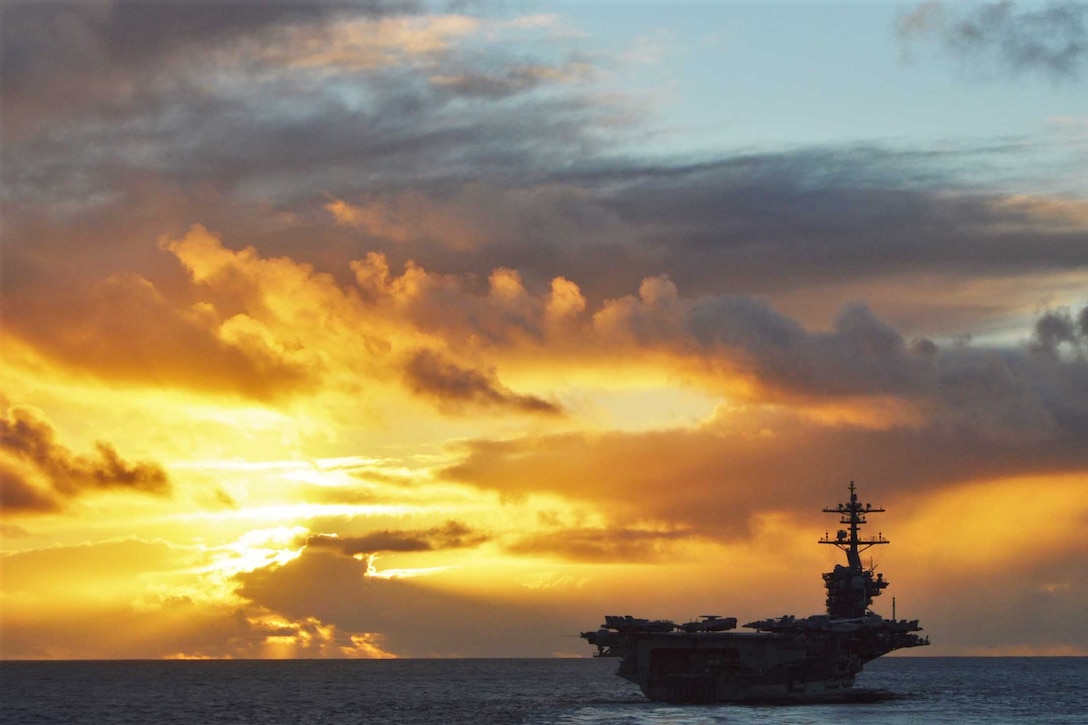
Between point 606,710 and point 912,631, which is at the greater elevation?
point 912,631

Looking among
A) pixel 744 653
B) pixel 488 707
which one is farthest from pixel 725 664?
pixel 488 707

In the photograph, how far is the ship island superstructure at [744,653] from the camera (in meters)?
84.8

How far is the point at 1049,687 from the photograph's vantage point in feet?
513

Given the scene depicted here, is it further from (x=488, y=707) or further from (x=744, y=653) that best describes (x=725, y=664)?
(x=488, y=707)

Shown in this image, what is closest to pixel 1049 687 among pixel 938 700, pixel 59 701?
pixel 938 700

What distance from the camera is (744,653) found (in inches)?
3381

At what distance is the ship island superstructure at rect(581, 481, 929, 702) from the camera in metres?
84.8

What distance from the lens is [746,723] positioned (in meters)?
74.6

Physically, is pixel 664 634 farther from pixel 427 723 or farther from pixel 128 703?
pixel 128 703

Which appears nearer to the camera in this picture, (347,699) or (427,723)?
(427,723)

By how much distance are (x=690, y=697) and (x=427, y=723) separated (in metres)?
17.3

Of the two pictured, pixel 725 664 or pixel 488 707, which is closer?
pixel 725 664

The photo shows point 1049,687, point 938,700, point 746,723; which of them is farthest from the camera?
point 1049,687

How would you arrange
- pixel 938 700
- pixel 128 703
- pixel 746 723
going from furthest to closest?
pixel 128 703 → pixel 938 700 → pixel 746 723
